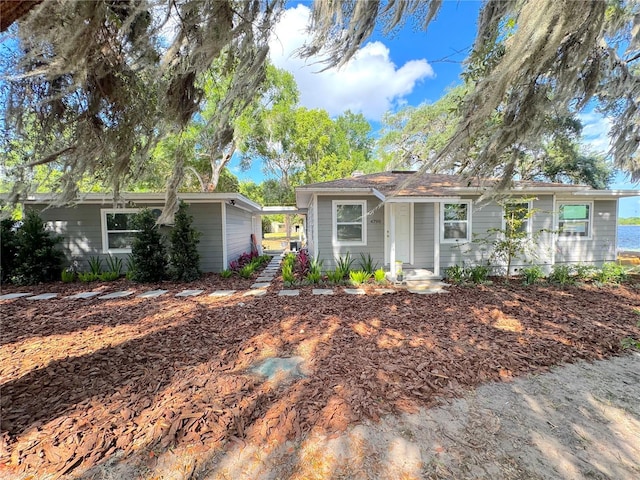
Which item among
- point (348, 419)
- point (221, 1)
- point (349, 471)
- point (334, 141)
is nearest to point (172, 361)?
point (348, 419)

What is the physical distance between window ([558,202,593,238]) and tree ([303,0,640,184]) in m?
6.47

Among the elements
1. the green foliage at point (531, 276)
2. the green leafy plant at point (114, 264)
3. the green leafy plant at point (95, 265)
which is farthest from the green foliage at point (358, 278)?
the green leafy plant at point (95, 265)

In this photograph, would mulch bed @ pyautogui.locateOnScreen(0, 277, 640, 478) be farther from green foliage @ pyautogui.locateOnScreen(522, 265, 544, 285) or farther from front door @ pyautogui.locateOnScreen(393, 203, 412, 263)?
front door @ pyautogui.locateOnScreen(393, 203, 412, 263)

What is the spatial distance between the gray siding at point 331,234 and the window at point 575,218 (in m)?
5.75

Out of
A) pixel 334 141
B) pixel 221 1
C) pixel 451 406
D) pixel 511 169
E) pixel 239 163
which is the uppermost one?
pixel 334 141

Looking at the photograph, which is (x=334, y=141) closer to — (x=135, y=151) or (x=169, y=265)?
(x=169, y=265)

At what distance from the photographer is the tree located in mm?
2297

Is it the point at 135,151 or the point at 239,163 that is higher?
the point at 239,163

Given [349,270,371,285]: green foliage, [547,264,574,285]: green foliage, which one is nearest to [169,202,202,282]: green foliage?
[349,270,371,285]: green foliage

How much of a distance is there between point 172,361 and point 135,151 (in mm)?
2312

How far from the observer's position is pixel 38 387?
2516mm

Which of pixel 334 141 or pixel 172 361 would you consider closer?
pixel 172 361

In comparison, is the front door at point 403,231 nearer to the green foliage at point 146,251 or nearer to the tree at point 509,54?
the tree at point 509,54

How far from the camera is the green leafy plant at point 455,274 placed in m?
7.23
